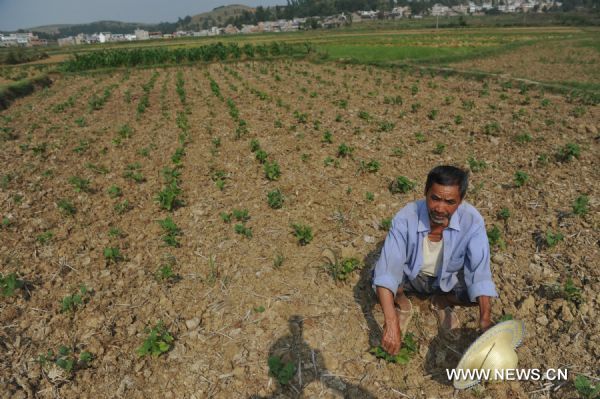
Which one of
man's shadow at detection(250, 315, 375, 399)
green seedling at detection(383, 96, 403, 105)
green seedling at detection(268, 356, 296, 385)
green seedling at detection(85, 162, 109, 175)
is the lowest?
man's shadow at detection(250, 315, 375, 399)

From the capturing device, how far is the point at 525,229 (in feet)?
19.0

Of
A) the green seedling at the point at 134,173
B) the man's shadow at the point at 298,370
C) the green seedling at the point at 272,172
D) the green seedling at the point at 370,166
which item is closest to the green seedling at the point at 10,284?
the man's shadow at the point at 298,370

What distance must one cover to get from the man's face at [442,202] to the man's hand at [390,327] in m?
0.84

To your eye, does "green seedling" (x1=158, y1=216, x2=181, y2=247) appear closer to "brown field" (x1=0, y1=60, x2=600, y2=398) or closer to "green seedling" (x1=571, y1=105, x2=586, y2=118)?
"brown field" (x1=0, y1=60, x2=600, y2=398)

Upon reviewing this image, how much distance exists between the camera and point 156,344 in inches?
154

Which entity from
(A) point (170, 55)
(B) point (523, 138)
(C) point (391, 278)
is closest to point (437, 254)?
(C) point (391, 278)

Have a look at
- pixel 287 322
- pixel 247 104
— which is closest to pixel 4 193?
pixel 287 322

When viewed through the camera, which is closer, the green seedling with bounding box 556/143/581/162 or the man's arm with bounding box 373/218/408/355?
the man's arm with bounding box 373/218/408/355

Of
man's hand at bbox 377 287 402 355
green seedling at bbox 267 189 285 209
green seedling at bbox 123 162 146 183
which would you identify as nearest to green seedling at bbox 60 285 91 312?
green seedling at bbox 267 189 285 209

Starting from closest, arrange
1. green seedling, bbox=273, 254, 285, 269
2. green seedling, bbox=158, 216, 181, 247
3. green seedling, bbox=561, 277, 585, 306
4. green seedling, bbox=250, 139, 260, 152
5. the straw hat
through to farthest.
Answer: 1. the straw hat
2. green seedling, bbox=561, 277, 585, 306
3. green seedling, bbox=273, 254, 285, 269
4. green seedling, bbox=158, 216, 181, 247
5. green seedling, bbox=250, 139, 260, 152

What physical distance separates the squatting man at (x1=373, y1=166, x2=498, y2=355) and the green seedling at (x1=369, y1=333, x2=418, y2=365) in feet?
0.32

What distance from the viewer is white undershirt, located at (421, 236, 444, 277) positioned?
3.84 meters

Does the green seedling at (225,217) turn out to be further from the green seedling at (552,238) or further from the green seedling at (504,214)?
the green seedling at (552,238)

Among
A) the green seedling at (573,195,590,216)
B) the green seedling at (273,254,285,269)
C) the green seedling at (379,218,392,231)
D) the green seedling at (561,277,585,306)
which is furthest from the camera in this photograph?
the green seedling at (379,218,392,231)
